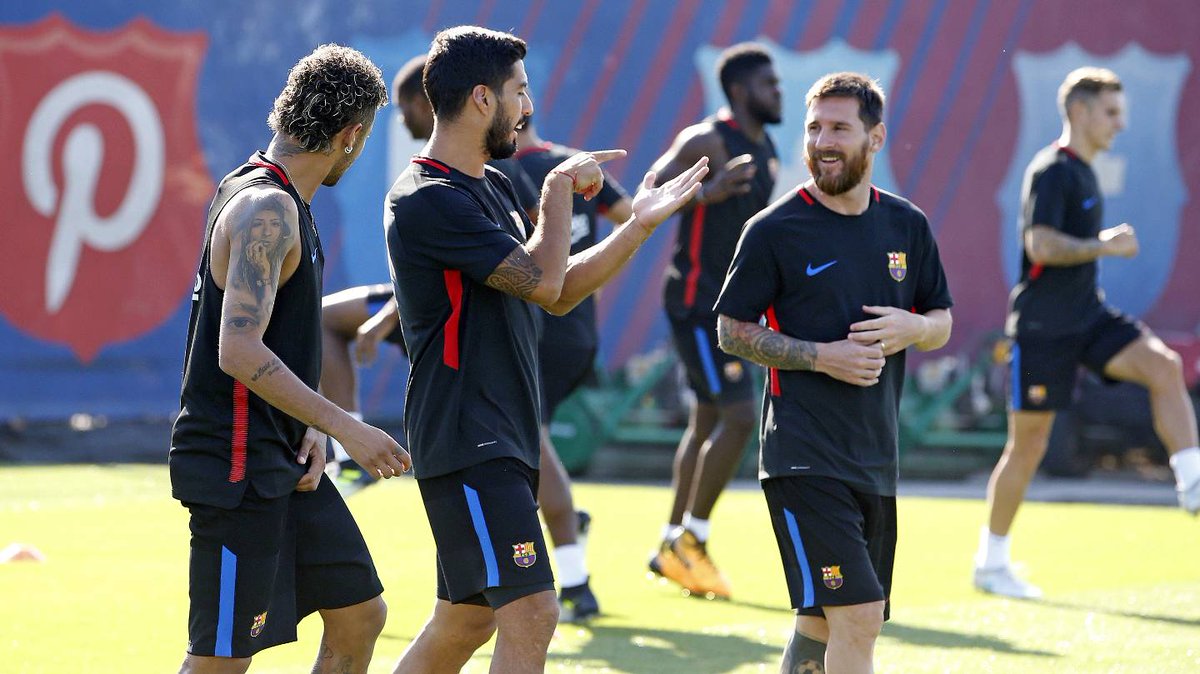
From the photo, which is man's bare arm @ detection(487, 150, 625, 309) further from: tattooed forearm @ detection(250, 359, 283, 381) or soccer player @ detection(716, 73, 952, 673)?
soccer player @ detection(716, 73, 952, 673)

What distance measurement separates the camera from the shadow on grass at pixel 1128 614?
292 inches

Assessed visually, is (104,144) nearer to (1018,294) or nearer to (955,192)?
(955,192)

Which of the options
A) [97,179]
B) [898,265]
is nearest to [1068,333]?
[898,265]

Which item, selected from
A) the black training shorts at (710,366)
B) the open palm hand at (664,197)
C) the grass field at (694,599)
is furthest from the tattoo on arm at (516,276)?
the black training shorts at (710,366)

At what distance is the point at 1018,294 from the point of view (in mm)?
8672

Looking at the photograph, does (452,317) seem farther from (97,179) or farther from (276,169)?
(97,179)

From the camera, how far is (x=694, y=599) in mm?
8094

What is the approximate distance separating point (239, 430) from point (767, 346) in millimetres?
1629

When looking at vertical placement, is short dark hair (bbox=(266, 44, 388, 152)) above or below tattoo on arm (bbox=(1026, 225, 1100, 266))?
above

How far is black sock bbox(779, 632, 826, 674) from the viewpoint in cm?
493

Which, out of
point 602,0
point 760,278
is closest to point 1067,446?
point 602,0

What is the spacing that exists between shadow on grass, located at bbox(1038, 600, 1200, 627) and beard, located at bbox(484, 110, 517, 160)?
439 cm

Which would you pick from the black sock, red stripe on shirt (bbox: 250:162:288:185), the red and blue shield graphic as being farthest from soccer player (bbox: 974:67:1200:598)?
the red and blue shield graphic

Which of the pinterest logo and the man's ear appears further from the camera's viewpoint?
the pinterest logo
